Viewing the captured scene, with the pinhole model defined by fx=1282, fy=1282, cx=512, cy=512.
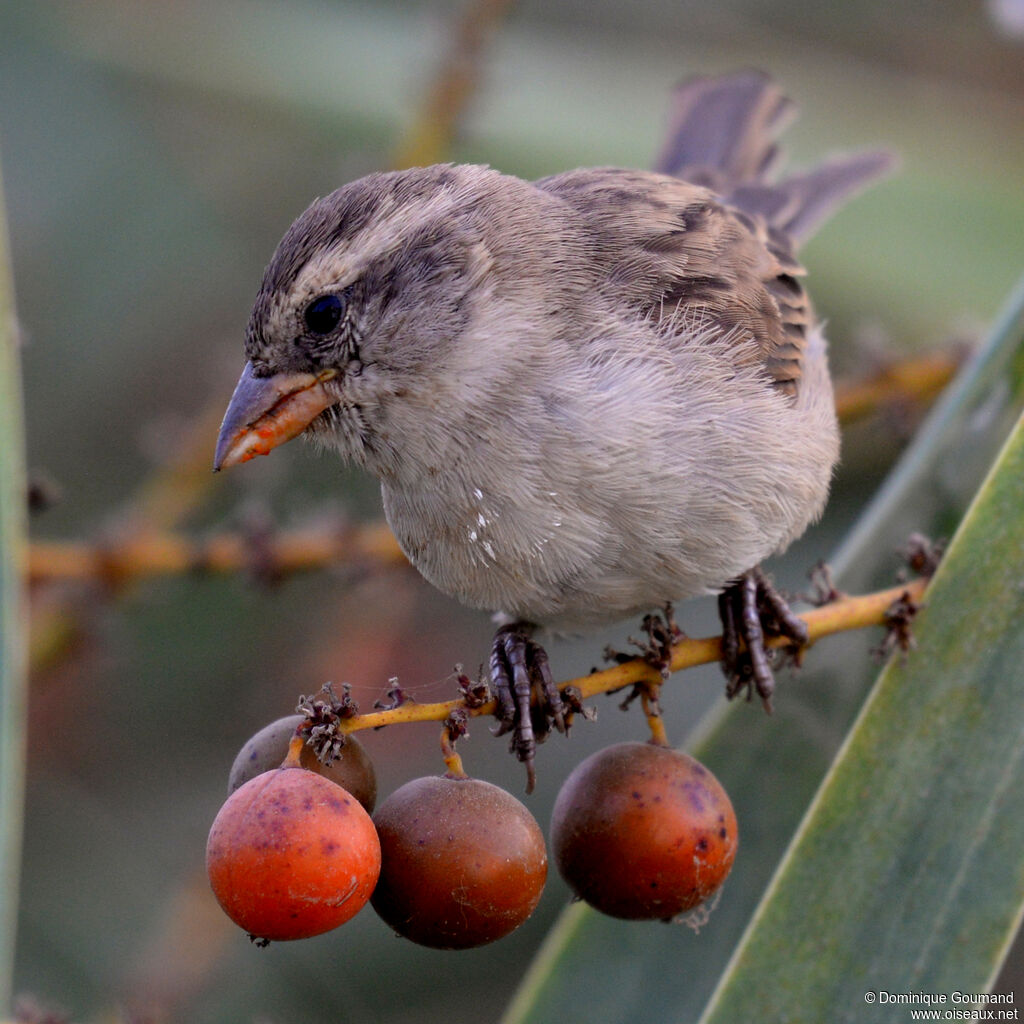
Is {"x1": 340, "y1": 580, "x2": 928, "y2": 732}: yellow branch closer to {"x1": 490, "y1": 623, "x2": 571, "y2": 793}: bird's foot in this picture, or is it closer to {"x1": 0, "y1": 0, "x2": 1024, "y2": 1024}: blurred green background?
{"x1": 490, "y1": 623, "x2": 571, "y2": 793}: bird's foot

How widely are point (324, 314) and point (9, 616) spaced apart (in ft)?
2.44

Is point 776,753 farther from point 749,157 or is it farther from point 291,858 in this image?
point 749,157

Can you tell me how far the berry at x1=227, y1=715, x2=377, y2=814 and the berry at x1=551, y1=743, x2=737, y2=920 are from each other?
1.13ft

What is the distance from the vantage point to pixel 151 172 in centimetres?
481

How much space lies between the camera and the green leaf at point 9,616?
173cm

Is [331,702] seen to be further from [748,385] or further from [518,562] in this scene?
[748,385]

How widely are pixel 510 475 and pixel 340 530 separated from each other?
0.65 metres

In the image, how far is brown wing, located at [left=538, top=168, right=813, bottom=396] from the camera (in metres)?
2.58

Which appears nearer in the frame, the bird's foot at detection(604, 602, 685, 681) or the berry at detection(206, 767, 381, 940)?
the berry at detection(206, 767, 381, 940)

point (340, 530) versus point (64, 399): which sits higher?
point (340, 530)

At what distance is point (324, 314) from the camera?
7.45 feet

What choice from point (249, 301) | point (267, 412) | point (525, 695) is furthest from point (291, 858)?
point (249, 301)

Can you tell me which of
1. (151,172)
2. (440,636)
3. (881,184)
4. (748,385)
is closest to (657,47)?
(881,184)

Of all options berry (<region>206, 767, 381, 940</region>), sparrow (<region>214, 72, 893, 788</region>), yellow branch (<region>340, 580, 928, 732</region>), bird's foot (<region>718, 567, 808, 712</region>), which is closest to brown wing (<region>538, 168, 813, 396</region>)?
sparrow (<region>214, 72, 893, 788</region>)
